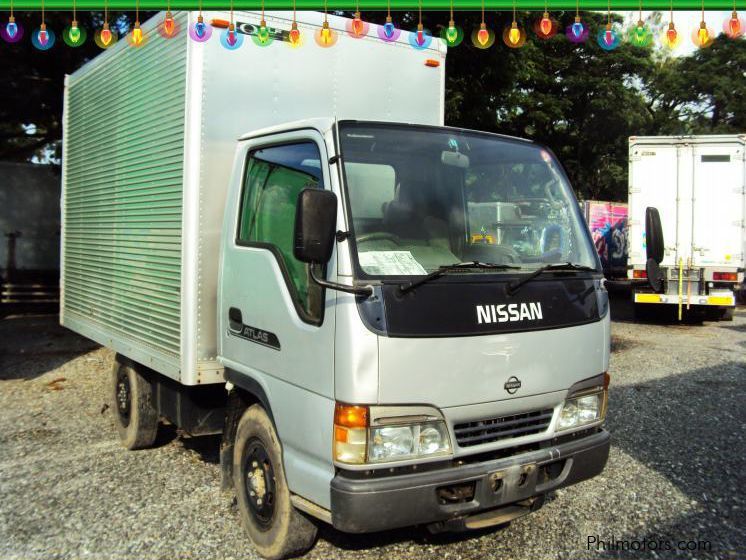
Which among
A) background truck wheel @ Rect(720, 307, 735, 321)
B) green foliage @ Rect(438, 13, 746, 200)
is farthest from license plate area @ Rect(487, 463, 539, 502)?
background truck wheel @ Rect(720, 307, 735, 321)

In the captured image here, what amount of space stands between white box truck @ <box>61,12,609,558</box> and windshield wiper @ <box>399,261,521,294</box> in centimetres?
1

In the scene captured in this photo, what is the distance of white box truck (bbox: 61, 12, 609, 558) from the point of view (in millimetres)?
3084

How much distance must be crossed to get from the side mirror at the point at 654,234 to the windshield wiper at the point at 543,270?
458 mm

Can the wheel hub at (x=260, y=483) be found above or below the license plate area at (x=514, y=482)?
below

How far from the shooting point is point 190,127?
13.7 ft

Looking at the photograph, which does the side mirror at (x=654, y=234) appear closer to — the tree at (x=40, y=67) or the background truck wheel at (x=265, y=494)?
the background truck wheel at (x=265, y=494)

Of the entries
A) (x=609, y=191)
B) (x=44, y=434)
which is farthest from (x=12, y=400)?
(x=609, y=191)

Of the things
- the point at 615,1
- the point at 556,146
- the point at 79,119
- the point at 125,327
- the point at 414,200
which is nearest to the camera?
the point at 414,200

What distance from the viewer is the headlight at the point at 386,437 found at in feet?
9.92

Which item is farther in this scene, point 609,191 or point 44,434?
point 609,191

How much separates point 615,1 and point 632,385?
16.8ft

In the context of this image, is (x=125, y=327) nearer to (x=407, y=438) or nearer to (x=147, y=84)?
(x=147, y=84)

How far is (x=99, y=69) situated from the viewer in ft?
20.0

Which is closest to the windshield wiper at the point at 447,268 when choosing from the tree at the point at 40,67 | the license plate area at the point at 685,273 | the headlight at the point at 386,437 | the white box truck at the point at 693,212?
the headlight at the point at 386,437
